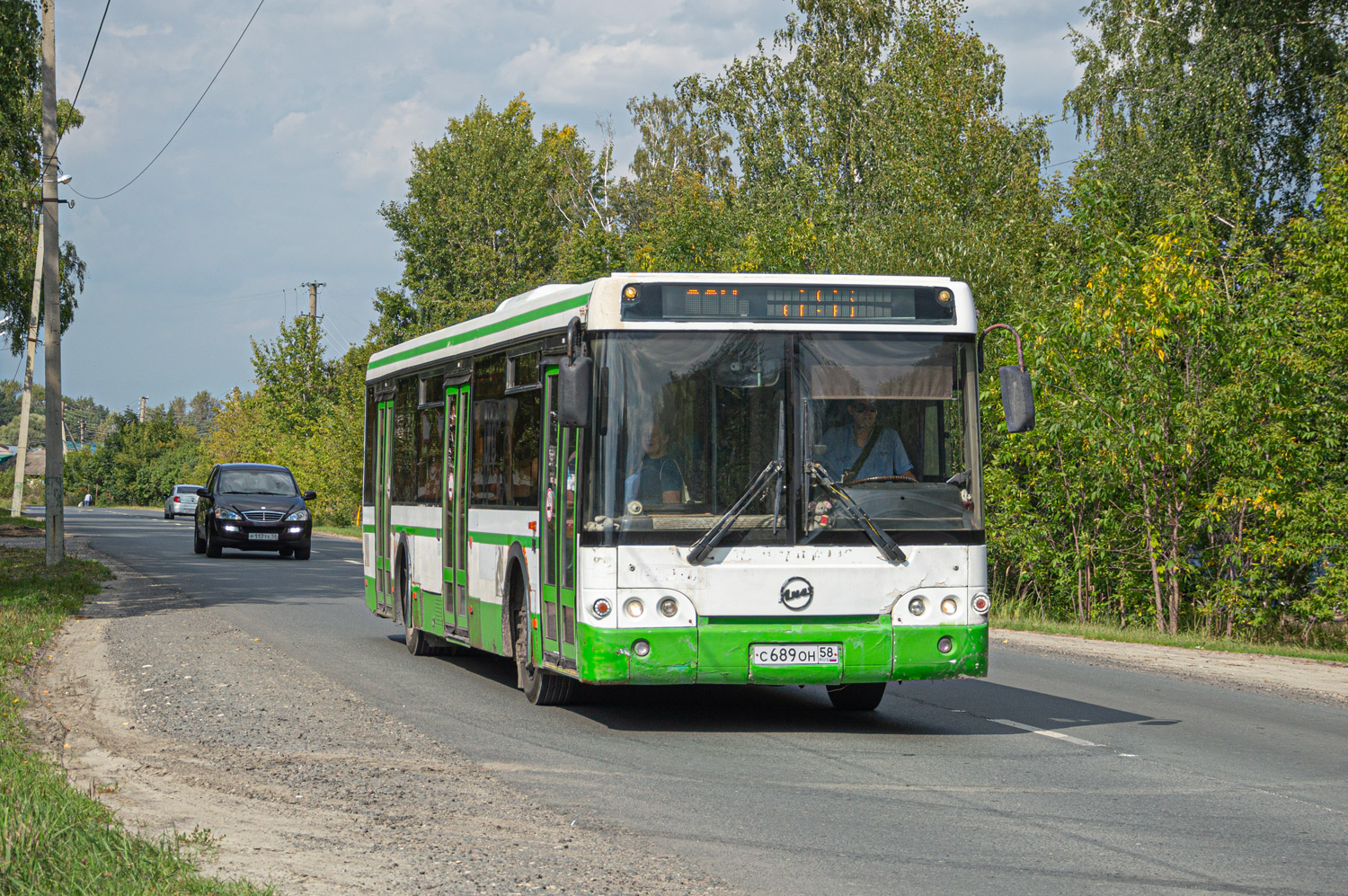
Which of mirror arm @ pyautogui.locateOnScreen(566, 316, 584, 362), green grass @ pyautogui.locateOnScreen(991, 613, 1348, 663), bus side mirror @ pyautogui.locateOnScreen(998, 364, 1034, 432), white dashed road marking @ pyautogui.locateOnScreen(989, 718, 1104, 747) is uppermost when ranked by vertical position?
mirror arm @ pyautogui.locateOnScreen(566, 316, 584, 362)

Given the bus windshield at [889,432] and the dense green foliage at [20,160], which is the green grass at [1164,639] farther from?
the dense green foliage at [20,160]

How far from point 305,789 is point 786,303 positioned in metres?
4.34

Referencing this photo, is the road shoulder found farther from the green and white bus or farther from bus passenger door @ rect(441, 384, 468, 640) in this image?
bus passenger door @ rect(441, 384, 468, 640)

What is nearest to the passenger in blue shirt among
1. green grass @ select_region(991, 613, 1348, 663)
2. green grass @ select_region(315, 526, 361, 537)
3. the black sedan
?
green grass @ select_region(991, 613, 1348, 663)

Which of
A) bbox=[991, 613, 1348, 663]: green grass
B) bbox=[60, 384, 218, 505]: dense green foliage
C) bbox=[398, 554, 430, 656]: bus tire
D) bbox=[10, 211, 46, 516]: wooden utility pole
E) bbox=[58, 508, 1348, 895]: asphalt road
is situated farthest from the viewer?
bbox=[60, 384, 218, 505]: dense green foliage

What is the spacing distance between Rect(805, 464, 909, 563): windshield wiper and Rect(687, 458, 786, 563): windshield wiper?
0.90ft

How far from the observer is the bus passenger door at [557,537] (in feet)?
33.1

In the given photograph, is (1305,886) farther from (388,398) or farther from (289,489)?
(289,489)

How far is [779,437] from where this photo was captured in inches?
387

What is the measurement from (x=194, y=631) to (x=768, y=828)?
36.2ft

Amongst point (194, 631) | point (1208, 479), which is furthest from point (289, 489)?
point (1208, 479)

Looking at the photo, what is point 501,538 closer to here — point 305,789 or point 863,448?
point 863,448

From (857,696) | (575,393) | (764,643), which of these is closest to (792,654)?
(764,643)

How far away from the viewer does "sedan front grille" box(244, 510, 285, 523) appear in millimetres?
32906
